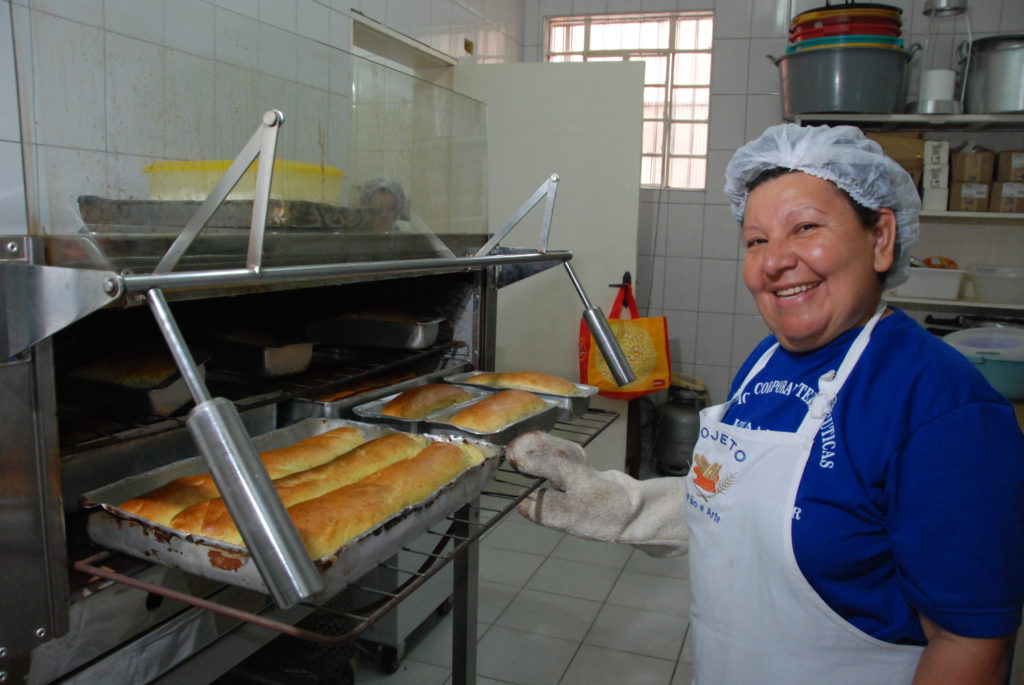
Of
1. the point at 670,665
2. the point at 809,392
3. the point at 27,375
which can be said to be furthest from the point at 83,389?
the point at 670,665

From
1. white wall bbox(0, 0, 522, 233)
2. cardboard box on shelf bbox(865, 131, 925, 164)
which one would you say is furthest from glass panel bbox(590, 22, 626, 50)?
white wall bbox(0, 0, 522, 233)

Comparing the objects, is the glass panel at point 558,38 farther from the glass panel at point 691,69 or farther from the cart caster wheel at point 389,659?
the cart caster wheel at point 389,659

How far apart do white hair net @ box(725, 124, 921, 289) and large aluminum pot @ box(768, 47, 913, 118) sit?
2.58 meters

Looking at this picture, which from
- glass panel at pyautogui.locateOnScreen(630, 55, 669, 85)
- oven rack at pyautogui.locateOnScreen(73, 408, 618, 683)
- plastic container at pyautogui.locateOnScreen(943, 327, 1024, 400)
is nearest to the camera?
oven rack at pyautogui.locateOnScreen(73, 408, 618, 683)

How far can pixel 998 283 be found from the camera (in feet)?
11.8

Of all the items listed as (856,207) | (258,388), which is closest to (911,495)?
(856,207)

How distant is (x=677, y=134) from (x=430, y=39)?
5.61ft

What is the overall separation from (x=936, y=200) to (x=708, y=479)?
301cm

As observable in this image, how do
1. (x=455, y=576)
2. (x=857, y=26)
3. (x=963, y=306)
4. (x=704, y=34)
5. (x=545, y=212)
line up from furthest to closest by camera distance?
(x=704, y=34), (x=963, y=306), (x=857, y=26), (x=455, y=576), (x=545, y=212)

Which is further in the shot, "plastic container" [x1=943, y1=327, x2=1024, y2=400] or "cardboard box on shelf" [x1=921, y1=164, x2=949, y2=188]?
"cardboard box on shelf" [x1=921, y1=164, x2=949, y2=188]

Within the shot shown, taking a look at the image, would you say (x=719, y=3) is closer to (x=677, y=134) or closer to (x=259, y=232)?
(x=677, y=134)

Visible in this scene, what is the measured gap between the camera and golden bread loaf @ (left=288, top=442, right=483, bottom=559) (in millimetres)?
892

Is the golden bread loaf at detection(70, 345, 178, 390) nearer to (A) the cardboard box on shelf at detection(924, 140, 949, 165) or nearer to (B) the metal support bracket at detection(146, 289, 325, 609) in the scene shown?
(B) the metal support bracket at detection(146, 289, 325, 609)

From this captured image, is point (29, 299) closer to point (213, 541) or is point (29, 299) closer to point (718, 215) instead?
point (213, 541)
